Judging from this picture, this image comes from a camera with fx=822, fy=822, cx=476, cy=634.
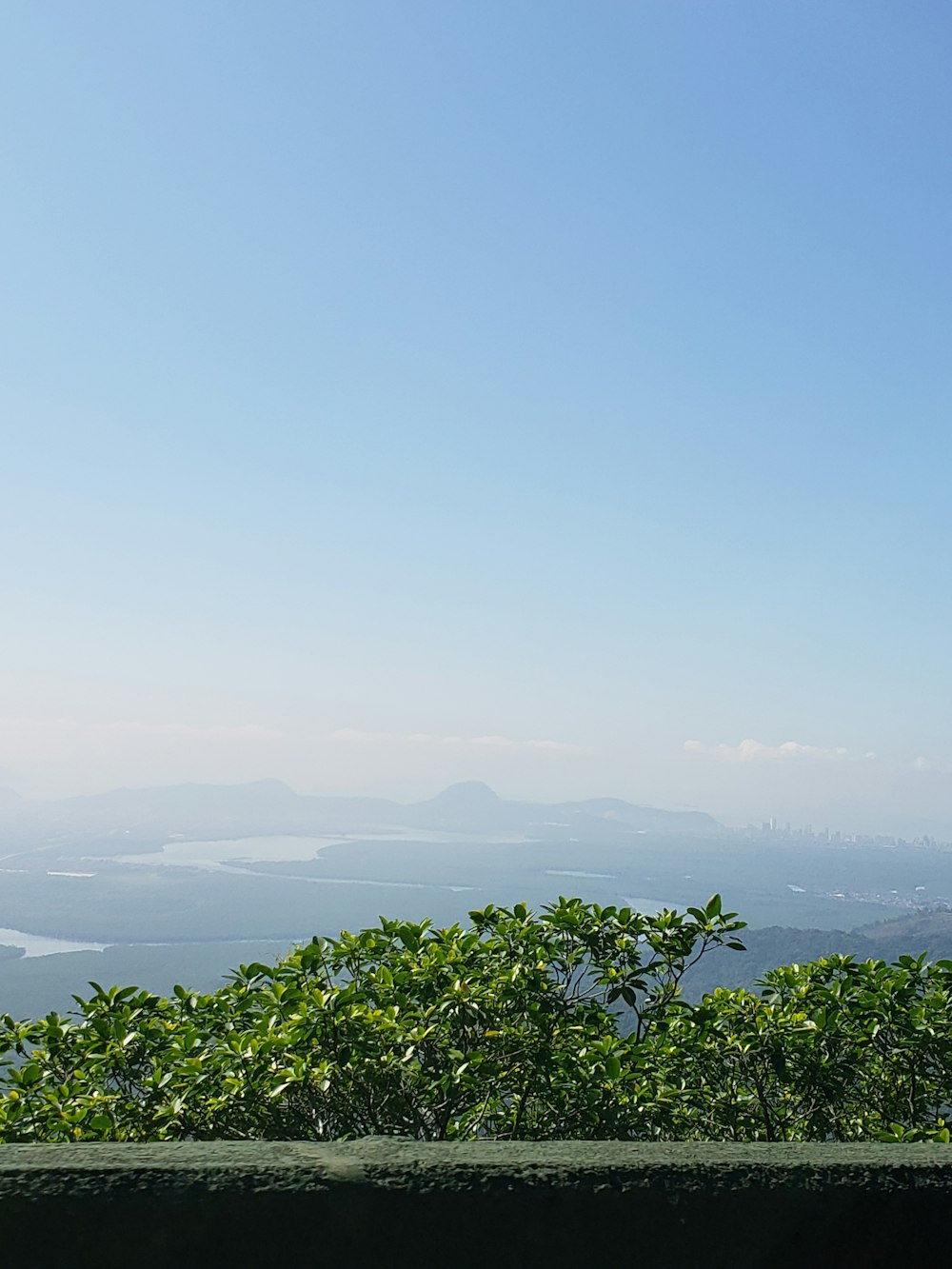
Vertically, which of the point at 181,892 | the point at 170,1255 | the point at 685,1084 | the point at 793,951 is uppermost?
the point at 170,1255

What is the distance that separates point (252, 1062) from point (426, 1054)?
2.31ft

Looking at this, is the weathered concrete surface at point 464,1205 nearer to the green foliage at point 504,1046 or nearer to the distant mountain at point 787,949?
the green foliage at point 504,1046

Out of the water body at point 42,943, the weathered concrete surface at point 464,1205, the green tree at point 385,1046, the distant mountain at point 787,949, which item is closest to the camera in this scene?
the weathered concrete surface at point 464,1205

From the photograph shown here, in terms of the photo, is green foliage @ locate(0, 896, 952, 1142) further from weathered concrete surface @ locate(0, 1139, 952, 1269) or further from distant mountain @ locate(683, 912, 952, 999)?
distant mountain @ locate(683, 912, 952, 999)

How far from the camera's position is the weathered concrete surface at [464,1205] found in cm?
198

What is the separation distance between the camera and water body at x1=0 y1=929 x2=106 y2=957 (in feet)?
361

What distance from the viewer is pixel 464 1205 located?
2.09m

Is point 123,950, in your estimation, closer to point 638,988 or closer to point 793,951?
point 793,951

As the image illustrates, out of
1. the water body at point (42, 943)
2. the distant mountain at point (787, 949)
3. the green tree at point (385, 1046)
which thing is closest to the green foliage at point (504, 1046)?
the green tree at point (385, 1046)

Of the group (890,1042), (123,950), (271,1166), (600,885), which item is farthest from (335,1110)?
(600,885)

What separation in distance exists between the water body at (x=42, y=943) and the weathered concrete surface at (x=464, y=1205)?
12141cm

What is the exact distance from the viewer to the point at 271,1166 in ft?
6.86

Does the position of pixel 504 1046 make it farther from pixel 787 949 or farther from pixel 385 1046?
pixel 787 949

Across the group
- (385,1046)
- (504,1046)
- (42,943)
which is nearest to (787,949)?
(504,1046)
